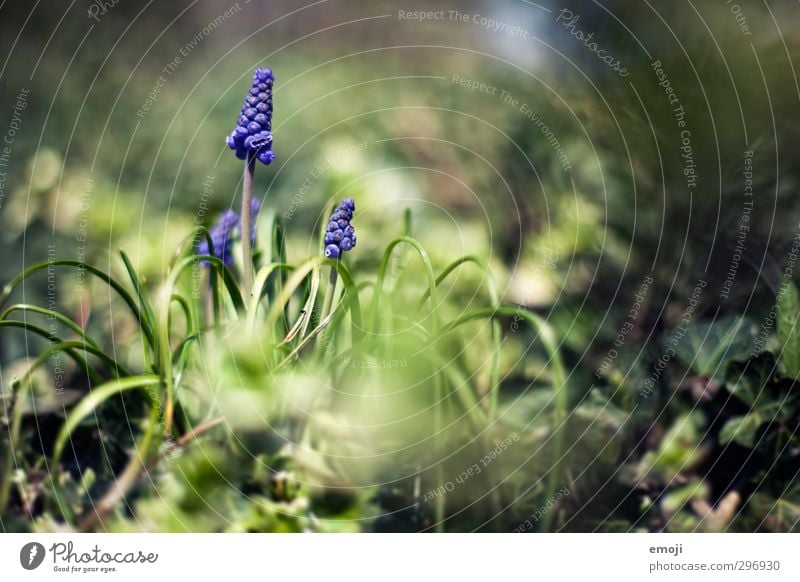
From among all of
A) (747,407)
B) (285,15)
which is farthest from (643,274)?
(285,15)

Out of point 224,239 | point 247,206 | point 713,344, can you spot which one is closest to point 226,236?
point 224,239

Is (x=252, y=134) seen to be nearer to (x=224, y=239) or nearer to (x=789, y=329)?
(x=224, y=239)

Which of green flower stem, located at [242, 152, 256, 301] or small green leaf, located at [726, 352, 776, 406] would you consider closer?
green flower stem, located at [242, 152, 256, 301]

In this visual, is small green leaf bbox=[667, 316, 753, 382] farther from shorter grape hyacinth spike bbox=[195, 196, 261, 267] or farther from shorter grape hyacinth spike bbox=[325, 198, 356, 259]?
shorter grape hyacinth spike bbox=[195, 196, 261, 267]

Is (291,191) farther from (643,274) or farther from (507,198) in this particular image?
(643,274)

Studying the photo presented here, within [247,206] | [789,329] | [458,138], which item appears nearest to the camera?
[247,206]
